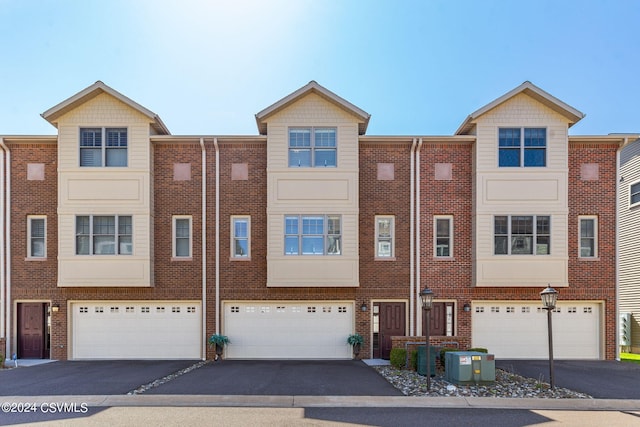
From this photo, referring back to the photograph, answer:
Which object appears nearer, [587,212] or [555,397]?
[555,397]

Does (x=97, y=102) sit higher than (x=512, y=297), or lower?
higher

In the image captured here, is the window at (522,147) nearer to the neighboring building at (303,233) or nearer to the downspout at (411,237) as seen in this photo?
the neighboring building at (303,233)

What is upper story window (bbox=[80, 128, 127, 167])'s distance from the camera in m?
15.1

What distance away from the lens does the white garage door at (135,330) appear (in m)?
15.2

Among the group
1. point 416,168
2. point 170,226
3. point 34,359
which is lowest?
point 34,359

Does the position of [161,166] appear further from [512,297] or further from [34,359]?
[512,297]

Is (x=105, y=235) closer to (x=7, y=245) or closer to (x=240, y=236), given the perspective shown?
(x=7, y=245)

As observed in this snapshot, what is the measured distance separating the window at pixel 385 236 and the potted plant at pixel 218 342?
6.21 meters

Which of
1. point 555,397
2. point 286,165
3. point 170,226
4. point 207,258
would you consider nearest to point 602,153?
point 555,397

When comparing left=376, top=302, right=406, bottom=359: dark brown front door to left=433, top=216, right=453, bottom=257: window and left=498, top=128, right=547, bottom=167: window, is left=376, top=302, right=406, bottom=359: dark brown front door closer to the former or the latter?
left=433, top=216, right=453, bottom=257: window

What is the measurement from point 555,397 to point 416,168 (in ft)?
27.6

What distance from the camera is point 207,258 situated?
50.6 feet

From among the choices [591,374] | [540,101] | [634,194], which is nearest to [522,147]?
[540,101]

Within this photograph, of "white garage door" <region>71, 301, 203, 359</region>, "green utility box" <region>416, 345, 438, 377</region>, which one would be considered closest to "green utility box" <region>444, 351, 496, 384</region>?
"green utility box" <region>416, 345, 438, 377</region>
